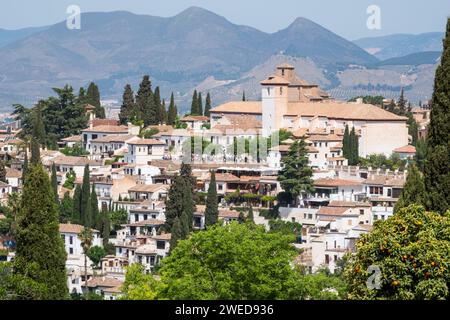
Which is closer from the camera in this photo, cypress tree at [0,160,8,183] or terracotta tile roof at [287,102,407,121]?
cypress tree at [0,160,8,183]

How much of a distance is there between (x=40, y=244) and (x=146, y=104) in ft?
143

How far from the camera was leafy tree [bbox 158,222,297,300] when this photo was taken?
701 inches

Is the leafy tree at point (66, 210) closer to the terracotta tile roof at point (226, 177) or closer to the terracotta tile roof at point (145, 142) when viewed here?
the terracotta tile roof at point (226, 177)

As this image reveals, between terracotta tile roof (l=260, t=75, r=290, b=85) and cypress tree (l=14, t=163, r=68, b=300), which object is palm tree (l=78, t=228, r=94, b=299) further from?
terracotta tile roof (l=260, t=75, r=290, b=85)

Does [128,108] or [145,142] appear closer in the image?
[145,142]

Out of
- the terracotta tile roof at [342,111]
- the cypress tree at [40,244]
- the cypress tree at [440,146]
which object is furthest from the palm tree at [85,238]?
the cypress tree at [440,146]

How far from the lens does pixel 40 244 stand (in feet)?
71.7

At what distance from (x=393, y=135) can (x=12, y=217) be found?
20770 millimetres

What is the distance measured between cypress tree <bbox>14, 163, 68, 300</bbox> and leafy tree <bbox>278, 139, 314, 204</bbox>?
26.2 meters

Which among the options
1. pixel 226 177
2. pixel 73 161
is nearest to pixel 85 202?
pixel 226 177

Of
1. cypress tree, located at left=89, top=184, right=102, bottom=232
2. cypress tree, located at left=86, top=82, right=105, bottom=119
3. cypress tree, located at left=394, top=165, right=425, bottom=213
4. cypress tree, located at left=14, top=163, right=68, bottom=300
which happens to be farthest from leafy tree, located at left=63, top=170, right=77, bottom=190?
cypress tree, located at left=14, top=163, right=68, bottom=300

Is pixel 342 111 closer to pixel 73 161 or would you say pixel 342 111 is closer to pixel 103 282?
pixel 73 161

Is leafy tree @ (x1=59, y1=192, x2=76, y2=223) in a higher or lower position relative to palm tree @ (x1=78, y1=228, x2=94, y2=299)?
higher
